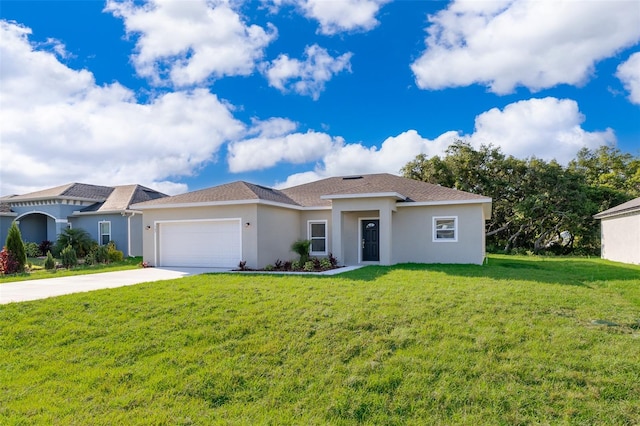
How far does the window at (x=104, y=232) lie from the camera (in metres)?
22.6

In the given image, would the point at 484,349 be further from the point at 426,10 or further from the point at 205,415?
the point at 426,10

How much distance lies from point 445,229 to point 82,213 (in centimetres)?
2040

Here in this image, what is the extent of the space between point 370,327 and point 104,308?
5145mm

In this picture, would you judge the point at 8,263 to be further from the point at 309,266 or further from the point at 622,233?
the point at 622,233

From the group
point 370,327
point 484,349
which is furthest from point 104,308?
point 484,349

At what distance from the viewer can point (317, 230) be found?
1756 cm

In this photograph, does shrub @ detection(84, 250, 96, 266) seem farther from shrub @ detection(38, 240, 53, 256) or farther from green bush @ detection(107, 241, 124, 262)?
shrub @ detection(38, 240, 53, 256)

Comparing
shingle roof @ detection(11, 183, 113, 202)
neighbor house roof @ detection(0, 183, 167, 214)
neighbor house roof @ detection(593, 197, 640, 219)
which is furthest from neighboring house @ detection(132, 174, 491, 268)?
shingle roof @ detection(11, 183, 113, 202)

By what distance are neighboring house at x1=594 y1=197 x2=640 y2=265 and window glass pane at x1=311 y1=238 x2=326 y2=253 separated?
14.2m

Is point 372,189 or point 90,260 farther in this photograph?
point 90,260

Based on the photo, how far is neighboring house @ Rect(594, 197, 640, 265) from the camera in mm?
18250

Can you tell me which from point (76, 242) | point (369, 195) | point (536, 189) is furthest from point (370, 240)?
point (536, 189)

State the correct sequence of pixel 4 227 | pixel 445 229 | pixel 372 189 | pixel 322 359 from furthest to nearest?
pixel 4 227 → pixel 445 229 → pixel 372 189 → pixel 322 359

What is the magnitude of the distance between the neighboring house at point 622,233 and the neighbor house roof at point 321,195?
28.5 feet
